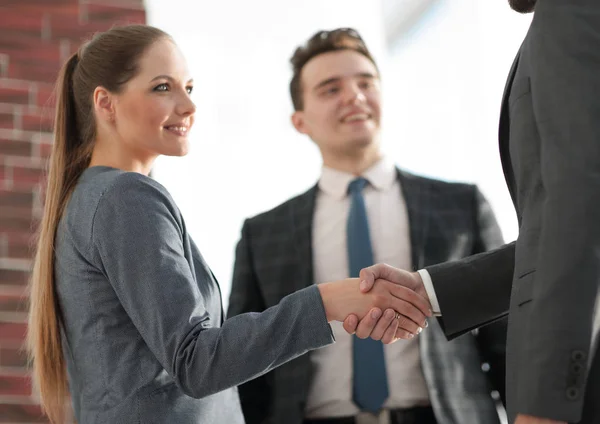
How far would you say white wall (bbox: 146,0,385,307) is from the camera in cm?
327

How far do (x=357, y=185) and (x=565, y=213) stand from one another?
1439 millimetres

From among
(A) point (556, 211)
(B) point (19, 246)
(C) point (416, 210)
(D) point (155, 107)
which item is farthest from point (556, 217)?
(B) point (19, 246)

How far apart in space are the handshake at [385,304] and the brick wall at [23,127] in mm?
Result: 1425

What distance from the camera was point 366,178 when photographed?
2.63m

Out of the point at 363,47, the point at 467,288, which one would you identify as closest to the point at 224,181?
the point at 363,47

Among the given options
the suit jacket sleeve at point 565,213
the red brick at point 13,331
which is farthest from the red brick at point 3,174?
the suit jacket sleeve at point 565,213

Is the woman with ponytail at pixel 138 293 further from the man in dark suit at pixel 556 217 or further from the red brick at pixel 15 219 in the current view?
the red brick at pixel 15 219

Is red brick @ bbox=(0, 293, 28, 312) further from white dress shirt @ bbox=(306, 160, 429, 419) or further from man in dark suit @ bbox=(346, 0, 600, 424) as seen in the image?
man in dark suit @ bbox=(346, 0, 600, 424)

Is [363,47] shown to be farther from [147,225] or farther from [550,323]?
[550,323]

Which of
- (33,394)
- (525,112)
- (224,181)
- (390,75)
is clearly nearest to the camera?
(525,112)

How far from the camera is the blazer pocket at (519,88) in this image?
4.44 ft

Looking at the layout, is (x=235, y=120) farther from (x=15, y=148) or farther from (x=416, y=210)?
(x=416, y=210)

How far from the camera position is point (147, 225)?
1530 mm

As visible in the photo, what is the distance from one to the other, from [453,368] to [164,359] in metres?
1.03
